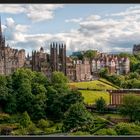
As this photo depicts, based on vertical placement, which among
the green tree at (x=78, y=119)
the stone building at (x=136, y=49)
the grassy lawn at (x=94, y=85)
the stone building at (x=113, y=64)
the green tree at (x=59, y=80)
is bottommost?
the green tree at (x=78, y=119)

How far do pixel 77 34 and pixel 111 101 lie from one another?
960 mm

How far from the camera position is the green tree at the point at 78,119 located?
9.79 feet

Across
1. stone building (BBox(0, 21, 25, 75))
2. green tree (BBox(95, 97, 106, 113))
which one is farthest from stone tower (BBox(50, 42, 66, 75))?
green tree (BBox(95, 97, 106, 113))

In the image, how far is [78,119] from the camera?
3354 mm

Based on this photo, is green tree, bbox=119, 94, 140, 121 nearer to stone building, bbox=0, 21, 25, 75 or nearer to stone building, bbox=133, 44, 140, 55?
stone building, bbox=133, 44, 140, 55

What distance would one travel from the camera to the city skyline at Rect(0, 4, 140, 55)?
12.0ft

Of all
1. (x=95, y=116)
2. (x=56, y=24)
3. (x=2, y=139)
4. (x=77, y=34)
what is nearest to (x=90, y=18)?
(x=77, y=34)

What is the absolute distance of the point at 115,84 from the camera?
148 inches

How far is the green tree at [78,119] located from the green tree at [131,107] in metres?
0.30

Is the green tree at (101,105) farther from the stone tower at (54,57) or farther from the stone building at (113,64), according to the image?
the stone tower at (54,57)

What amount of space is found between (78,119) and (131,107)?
66 cm

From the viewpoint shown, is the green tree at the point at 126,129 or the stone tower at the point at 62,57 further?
the stone tower at the point at 62,57

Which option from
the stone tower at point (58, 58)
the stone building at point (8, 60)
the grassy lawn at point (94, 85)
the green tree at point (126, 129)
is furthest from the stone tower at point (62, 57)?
the green tree at point (126, 129)
